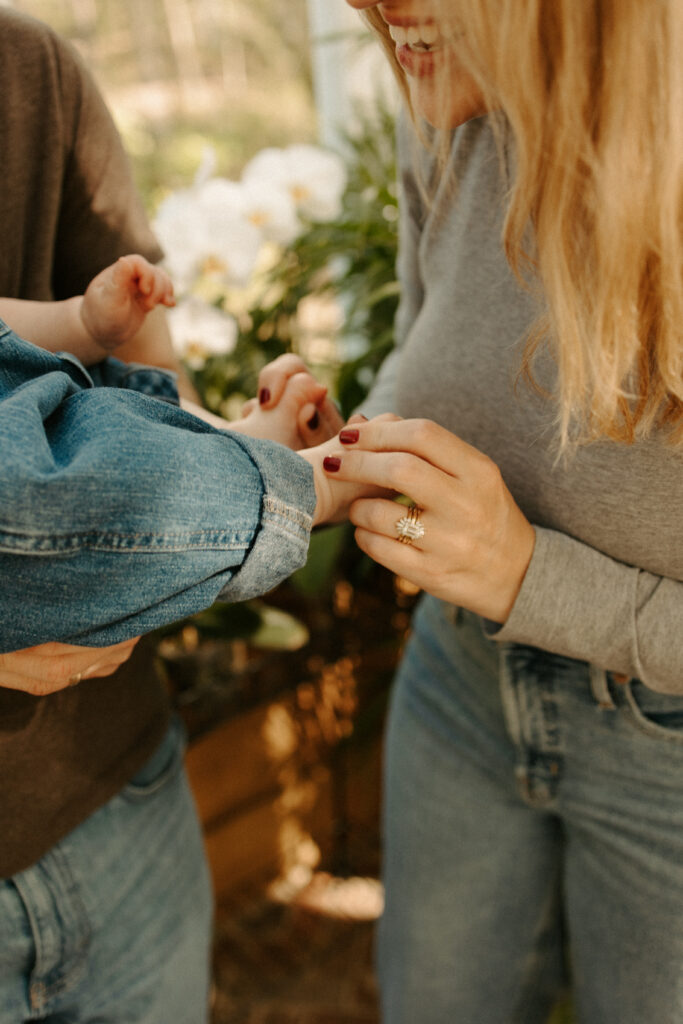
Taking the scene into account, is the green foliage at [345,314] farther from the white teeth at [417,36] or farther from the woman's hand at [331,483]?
the white teeth at [417,36]

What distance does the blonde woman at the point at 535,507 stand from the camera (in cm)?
47

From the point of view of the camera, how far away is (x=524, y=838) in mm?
831

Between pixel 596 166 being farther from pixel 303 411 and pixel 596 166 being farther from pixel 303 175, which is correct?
pixel 303 175

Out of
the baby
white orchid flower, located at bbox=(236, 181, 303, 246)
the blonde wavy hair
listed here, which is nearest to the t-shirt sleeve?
the baby

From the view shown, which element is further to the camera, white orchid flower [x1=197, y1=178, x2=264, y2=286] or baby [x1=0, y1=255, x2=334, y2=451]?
white orchid flower [x1=197, y1=178, x2=264, y2=286]

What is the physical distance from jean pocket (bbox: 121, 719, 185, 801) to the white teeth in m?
0.65

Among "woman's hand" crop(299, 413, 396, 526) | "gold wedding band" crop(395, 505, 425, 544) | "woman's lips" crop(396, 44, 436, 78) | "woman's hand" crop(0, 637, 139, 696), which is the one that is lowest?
"woman's hand" crop(0, 637, 139, 696)

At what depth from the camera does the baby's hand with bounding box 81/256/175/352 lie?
0.59 metres

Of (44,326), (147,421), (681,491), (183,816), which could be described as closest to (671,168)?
(681,491)

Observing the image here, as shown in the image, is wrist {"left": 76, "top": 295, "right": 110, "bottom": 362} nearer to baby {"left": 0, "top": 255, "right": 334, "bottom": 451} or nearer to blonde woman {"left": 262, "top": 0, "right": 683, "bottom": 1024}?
baby {"left": 0, "top": 255, "right": 334, "bottom": 451}

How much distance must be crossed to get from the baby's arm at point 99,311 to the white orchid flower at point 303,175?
2.07 ft

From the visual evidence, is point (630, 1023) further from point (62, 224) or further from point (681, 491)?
point (62, 224)

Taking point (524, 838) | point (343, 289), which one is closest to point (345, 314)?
point (343, 289)

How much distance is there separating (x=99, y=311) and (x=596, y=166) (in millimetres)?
369
